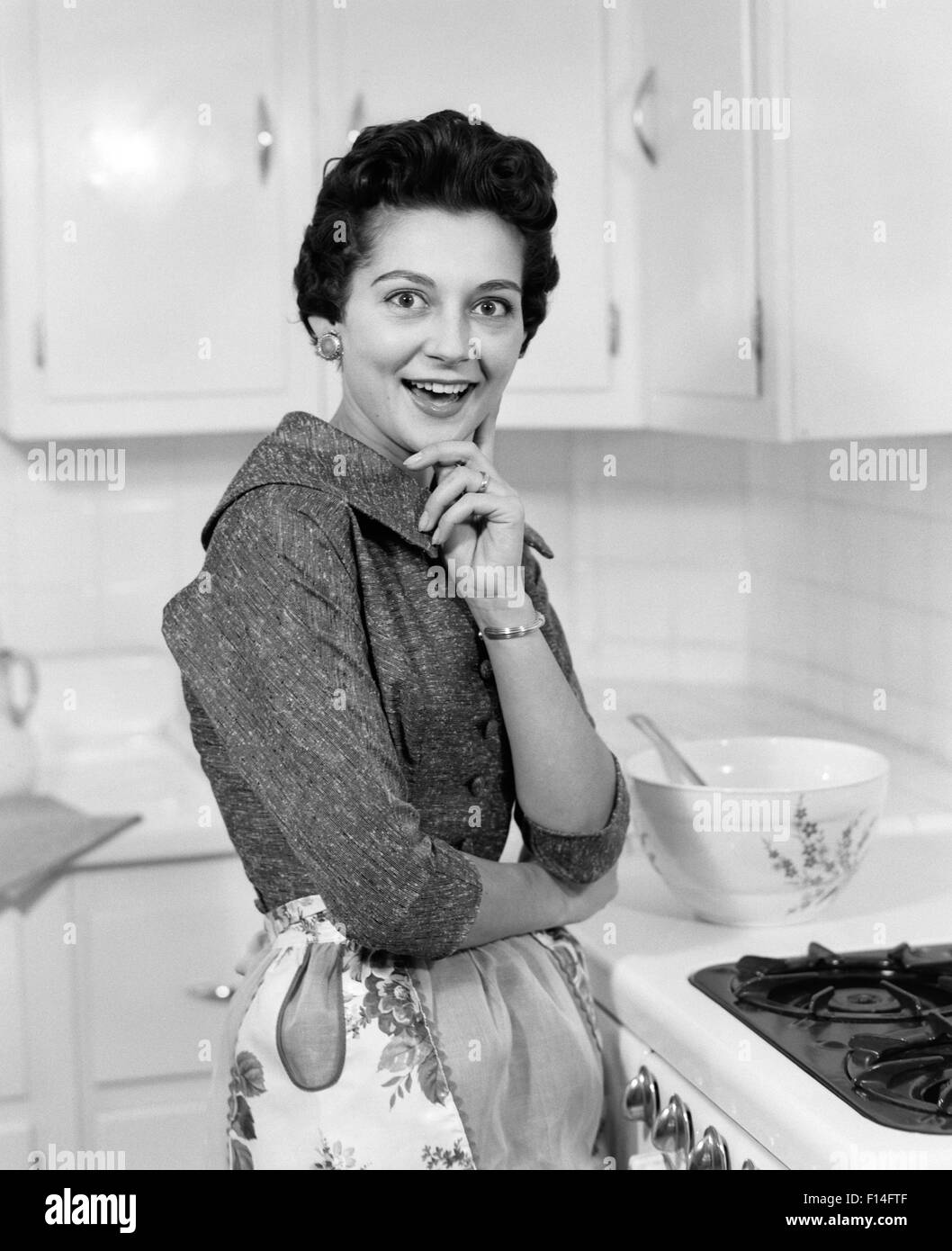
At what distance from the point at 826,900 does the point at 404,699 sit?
1.56 ft

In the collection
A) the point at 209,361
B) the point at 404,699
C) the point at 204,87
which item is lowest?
the point at 404,699

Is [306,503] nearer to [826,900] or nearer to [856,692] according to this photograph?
[826,900]

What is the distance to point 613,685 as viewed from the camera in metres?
2.75

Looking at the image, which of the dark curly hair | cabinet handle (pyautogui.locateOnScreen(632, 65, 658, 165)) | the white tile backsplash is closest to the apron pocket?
the dark curly hair

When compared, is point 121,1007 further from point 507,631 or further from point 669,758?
point 507,631

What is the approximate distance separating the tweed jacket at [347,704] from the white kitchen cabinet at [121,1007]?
0.87m

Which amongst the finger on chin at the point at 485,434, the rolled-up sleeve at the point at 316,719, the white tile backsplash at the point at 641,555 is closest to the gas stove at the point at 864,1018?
the rolled-up sleeve at the point at 316,719

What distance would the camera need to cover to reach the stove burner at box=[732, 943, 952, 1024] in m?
1.18

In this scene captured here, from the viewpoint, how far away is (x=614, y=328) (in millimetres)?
2330

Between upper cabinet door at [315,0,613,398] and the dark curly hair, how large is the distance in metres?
1.07

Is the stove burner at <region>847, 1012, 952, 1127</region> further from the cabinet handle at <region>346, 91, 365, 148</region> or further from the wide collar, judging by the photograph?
the cabinet handle at <region>346, 91, 365, 148</region>
